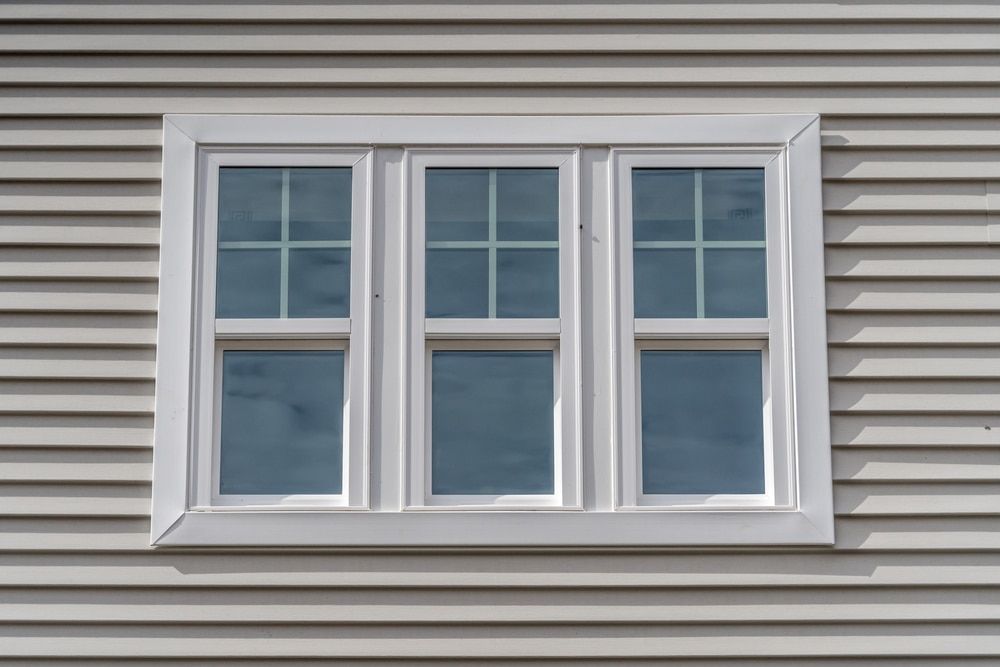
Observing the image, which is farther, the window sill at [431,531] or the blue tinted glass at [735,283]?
the blue tinted glass at [735,283]

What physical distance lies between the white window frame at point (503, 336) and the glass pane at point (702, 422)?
0.98ft

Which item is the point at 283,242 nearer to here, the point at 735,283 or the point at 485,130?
the point at 485,130

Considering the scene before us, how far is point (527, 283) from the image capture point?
448 centimetres

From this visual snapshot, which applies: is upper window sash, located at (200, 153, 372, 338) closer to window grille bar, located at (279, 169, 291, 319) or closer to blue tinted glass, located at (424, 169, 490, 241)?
window grille bar, located at (279, 169, 291, 319)

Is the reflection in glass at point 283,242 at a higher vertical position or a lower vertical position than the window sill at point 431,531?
higher

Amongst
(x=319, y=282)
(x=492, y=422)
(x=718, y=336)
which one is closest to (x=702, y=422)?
(x=718, y=336)

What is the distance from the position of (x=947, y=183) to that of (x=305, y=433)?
2.62m

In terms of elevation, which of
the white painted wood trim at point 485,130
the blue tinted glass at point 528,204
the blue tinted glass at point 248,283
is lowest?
the blue tinted glass at point 248,283

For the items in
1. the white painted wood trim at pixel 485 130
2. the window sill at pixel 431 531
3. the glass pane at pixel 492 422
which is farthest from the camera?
the white painted wood trim at pixel 485 130

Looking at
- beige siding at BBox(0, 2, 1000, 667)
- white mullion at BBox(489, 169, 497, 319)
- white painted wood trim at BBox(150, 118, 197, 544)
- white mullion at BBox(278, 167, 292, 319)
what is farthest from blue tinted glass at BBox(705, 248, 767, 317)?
white painted wood trim at BBox(150, 118, 197, 544)

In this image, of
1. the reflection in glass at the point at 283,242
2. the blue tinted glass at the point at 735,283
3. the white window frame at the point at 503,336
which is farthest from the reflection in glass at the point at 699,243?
the reflection in glass at the point at 283,242

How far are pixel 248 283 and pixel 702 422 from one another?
179 centimetres

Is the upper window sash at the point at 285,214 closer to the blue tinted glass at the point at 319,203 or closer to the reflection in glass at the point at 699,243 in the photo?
the blue tinted glass at the point at 319,203

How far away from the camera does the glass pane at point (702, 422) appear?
14.5 feet
